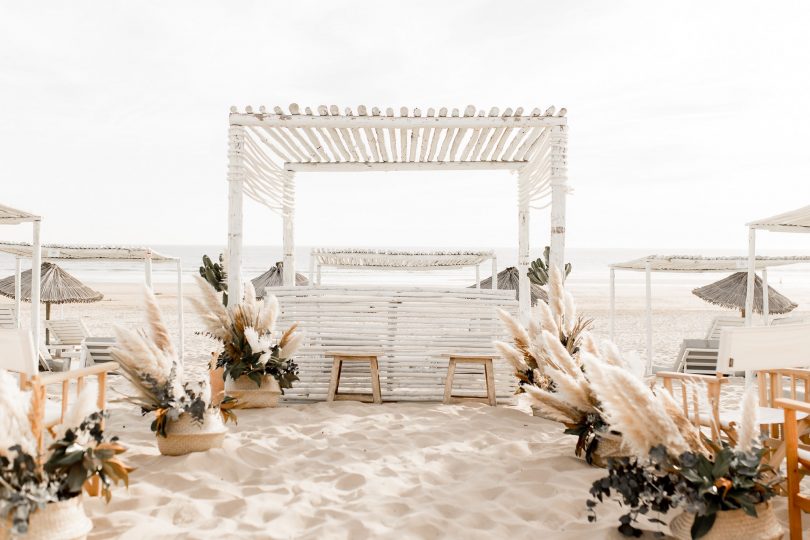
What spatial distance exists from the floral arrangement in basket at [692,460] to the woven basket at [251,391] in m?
3.71

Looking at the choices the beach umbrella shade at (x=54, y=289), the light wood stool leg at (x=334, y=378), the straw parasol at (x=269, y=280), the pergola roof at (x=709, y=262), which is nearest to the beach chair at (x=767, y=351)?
the light wood stool leg at (x=334, y=378)

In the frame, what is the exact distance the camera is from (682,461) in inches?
90.0

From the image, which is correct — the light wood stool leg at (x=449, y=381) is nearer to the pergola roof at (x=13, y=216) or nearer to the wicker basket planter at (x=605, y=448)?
the wicker basket planter at (x=605, y=448)

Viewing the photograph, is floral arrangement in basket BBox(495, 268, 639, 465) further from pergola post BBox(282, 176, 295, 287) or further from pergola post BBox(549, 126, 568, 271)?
pergola post BBox(282, 176, 295, 287)

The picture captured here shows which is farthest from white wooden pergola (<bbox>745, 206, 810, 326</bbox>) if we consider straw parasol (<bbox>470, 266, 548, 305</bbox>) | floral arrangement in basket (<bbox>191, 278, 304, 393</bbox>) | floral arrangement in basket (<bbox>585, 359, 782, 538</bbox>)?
straw parasol (<bbox>470, 266, 548, 305</bbox>)

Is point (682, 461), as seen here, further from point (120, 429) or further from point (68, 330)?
point (68, 330)

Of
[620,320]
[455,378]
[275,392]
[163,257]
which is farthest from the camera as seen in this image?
[620,320]

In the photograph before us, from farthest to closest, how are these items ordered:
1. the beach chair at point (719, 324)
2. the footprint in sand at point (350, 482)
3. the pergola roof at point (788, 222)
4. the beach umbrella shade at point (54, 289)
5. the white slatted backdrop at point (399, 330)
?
1. the beach umbrella shade at point (54, 289)
2. the beach chair at point (719, 324)
3. the white slatted backdrop at point (399, 330)
4. the pergola roof at point (788, 222)
5. the footprint in sand at point (350, 482)

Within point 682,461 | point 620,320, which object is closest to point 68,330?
point 682,461

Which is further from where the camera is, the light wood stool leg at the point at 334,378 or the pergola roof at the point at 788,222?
the light wood stool leg at the point at 334,378

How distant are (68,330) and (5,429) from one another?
8.73 meters

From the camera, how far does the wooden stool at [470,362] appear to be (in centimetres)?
544

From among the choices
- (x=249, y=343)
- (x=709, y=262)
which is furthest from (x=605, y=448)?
(x=709, y=262)

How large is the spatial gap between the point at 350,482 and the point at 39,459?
5.37 feet
